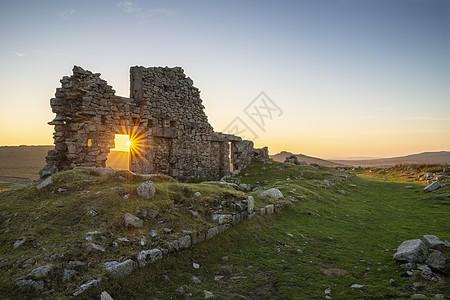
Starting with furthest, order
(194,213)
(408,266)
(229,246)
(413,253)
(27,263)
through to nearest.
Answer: (194,213)
(229,246)
(413,253)
(408,266)
(27,263)

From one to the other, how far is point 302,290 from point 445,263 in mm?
3038

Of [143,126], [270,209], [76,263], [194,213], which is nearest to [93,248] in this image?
[76,263]

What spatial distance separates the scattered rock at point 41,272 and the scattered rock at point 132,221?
5.53 feet

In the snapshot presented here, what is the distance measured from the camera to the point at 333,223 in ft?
32.2

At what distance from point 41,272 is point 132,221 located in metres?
1.94

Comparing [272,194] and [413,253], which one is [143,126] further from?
[413,253]

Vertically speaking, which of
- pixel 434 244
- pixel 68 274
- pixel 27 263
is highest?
pixel 27 263

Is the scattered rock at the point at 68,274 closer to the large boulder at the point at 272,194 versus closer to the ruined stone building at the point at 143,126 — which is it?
the large boulder at the point at 272,194

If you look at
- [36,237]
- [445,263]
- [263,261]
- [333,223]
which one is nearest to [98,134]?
[36,237]

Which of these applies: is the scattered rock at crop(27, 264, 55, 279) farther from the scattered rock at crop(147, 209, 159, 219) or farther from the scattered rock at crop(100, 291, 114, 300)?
the scattered rock at crop(147, 209, 159, 219)

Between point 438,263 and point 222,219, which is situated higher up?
point 222,219

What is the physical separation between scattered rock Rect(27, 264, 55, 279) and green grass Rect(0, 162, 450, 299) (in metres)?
0.22

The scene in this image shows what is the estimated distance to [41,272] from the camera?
419 cm

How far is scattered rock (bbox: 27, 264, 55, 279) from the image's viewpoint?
13.6ft
